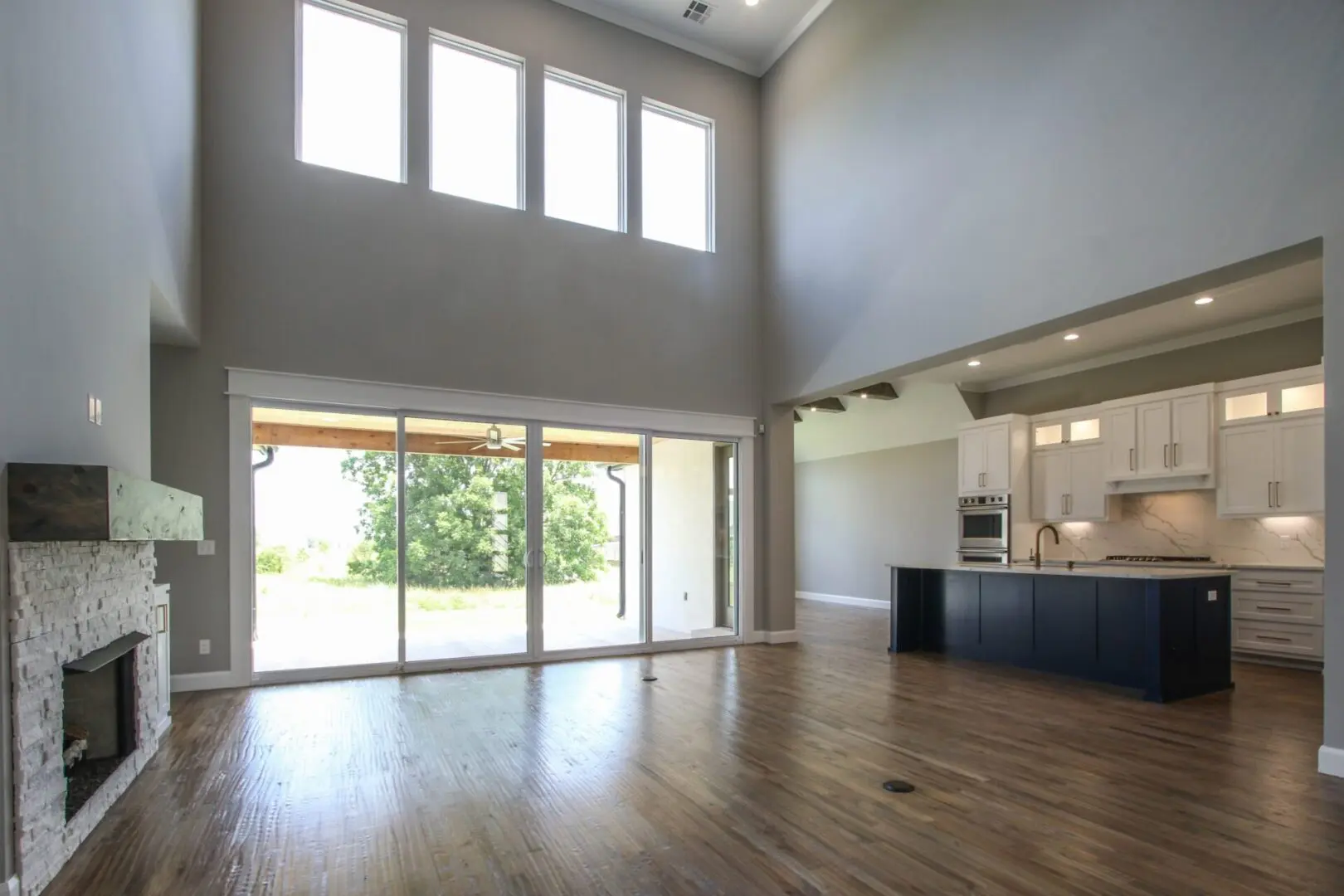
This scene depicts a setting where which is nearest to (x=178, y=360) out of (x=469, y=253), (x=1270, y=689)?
(x=469, y=253)

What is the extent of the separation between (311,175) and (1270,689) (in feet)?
28.5

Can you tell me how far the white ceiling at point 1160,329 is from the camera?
20.3ft

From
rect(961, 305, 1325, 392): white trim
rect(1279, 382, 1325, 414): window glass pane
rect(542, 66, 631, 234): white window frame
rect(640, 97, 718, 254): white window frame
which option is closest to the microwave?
rect(961, 305, 1325, 392): white trim

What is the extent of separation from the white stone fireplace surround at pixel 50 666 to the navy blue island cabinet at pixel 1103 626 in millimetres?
6236

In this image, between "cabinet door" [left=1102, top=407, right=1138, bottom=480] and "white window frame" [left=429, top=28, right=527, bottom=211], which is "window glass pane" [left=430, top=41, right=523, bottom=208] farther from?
"cabinet door" [left=1102, top=407, right=1138, bottom=480]

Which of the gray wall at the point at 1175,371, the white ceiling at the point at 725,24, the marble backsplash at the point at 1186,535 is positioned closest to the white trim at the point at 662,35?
the white ceiling at the point at 725,24

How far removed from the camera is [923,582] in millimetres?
7395

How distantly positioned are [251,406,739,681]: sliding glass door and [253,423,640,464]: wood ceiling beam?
0.5 inches

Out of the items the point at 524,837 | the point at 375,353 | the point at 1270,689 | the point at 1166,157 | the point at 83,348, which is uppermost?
the point at 1166,157

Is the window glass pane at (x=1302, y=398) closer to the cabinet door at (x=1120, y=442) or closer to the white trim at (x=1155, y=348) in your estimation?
the white trim at (x=1155, y=348)

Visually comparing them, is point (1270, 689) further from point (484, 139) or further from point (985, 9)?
point (484, 139)

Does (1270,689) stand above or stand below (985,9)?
below

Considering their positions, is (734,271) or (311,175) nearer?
(311,175)

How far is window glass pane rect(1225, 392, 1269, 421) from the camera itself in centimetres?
693
